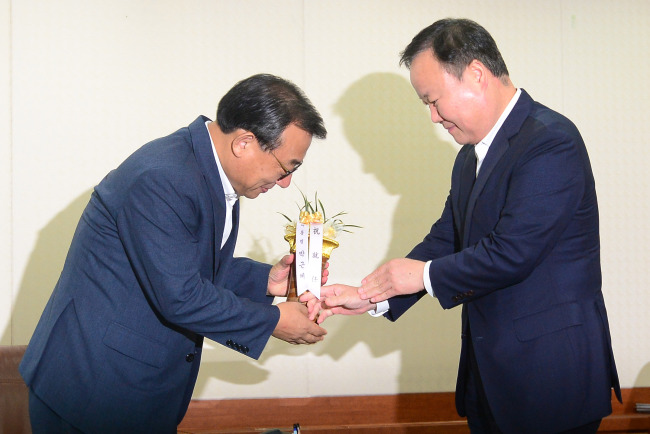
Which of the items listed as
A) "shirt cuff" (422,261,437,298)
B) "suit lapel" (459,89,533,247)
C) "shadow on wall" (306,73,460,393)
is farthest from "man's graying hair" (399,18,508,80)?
"shadow on wall" (306,73,460,393)

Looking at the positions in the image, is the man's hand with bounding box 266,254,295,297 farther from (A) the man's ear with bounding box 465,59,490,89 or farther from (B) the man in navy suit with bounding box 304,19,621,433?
(A) the man's ear with bounding box 465,59,490,89

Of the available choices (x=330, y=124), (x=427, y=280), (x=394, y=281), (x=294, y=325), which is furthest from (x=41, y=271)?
(x=427, y=280)

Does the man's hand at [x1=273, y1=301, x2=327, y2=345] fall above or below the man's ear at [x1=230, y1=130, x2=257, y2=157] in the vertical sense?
below

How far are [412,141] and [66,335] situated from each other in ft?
8.81

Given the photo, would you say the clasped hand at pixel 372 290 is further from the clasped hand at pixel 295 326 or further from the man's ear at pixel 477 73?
the man's ear at pixel 477 73

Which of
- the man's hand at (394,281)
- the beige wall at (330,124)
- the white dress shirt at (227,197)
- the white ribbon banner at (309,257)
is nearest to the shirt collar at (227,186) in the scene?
the white dress shirt at (227,197)

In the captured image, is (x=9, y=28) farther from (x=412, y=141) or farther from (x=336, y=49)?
(x=412, y=141)

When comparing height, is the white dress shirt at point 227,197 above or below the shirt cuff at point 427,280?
above

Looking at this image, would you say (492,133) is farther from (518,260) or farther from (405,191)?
(405,191)

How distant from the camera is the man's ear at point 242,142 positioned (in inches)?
86.4

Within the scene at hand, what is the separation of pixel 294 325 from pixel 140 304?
500mm

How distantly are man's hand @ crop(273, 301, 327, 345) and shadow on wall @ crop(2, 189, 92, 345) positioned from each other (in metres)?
2.09

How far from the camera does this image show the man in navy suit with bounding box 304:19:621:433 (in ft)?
6.91

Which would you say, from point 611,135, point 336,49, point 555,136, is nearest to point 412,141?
point 336,49
